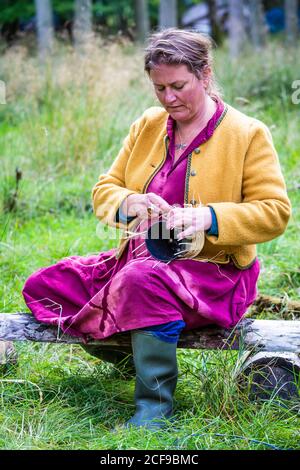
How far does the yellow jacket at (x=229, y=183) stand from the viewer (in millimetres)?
2809

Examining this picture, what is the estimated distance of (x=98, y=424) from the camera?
9.41 feet

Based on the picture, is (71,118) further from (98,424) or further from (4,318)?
(98,424)

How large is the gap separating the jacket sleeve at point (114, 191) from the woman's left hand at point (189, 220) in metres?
0.36

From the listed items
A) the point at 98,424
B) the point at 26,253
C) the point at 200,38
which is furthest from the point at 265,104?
the point at 98,424

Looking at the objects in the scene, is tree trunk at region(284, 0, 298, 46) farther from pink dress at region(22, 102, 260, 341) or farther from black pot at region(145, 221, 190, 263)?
black pot at region(145, 221, 190, 263)

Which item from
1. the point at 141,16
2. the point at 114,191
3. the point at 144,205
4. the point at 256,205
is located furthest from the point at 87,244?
the point at 141,16

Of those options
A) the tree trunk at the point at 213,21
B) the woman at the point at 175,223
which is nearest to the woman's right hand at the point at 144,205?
the woman at the point at 175,223

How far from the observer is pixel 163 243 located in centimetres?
290

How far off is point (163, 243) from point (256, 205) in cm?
40

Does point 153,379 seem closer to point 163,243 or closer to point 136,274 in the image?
point 136,274

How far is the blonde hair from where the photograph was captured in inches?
111

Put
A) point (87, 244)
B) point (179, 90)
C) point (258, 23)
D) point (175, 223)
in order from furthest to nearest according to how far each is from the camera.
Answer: point (258, 23) → point (87, 244) → point (179, 90) → point (175, 223)

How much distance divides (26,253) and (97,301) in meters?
1.86

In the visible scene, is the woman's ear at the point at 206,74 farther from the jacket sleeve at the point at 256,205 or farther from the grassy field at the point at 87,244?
the grassy field at the point at 87,244
